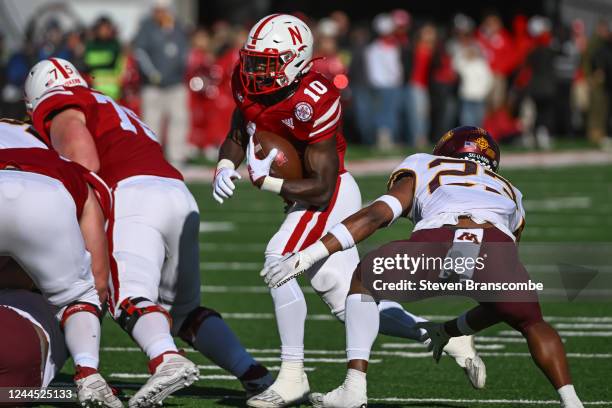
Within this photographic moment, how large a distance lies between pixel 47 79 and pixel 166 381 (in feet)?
6.37

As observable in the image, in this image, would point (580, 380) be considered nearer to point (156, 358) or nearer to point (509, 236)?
point (509, 236)

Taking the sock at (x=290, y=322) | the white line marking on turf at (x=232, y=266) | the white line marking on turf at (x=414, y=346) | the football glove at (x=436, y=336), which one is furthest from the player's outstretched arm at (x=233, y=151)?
the white line marking on turf at (x=232, y=266)

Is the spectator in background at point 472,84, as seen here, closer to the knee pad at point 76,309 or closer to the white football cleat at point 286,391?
the white football cleat at point 286,391

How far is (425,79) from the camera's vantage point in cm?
2117

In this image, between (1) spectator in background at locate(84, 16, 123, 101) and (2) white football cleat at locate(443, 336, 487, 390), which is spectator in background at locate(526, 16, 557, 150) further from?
(2) white football cleat at locate(443, 336, 487, 390)

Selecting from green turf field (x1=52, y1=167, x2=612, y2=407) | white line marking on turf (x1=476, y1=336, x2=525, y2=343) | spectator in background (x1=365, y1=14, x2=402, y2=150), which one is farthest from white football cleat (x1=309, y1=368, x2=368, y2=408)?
spectator in background (x1=365, y1=14, x2=402, y2=150)

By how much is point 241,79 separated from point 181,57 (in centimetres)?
1104

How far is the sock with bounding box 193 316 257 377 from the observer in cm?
609

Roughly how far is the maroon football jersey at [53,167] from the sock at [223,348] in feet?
3.07

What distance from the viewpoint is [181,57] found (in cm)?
1712

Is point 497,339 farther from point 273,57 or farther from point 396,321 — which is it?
point 273,57

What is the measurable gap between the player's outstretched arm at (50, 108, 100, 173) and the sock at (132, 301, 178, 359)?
860 millimetres

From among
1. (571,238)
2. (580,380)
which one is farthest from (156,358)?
(571,238)

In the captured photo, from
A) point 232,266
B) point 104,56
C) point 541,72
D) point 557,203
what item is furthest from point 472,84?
point 232,266
